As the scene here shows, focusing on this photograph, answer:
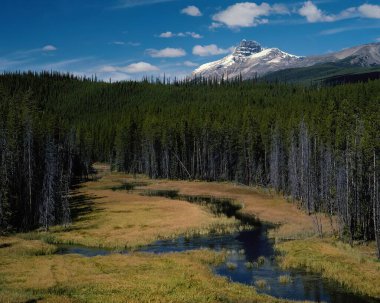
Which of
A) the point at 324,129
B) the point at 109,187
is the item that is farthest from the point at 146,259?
the point at 109,187

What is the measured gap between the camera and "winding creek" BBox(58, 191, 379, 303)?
37.0 meters

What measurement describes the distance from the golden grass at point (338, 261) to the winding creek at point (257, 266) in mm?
1066

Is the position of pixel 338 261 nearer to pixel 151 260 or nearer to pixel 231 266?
pixel 231 266

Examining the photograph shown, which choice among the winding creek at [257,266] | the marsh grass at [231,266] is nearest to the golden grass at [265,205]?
the winding creek at [257,266]

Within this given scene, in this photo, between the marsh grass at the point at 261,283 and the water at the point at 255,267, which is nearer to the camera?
the water at the point at 255,267

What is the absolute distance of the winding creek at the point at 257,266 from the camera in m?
37.0

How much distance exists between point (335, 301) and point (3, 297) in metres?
25.5

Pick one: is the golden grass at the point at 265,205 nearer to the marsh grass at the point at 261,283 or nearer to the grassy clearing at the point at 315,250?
the grassy clearing at the point at 315,250

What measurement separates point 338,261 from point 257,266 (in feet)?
27.1

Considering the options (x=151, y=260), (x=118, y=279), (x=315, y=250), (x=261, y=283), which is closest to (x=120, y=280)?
(x=118, y=279)

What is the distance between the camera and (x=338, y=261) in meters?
44.9

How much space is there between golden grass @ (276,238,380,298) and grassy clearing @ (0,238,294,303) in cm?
835

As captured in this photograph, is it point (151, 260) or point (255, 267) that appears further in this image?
point (151, 260)

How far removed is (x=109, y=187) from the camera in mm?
129875
